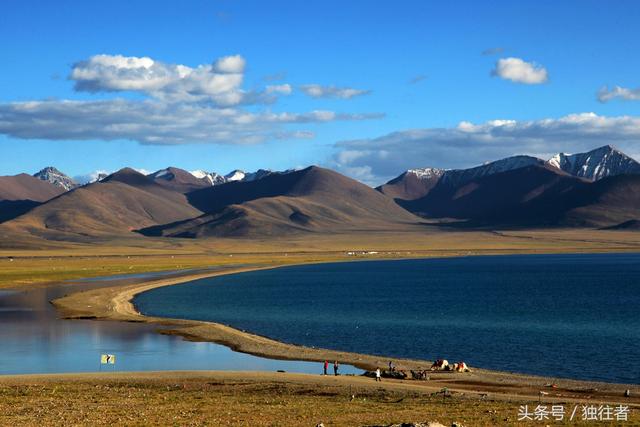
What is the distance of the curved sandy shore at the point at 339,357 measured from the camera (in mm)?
46688

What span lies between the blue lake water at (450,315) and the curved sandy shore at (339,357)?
355 centimetres

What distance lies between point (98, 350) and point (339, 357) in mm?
19109

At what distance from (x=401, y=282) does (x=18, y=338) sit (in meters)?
97.0

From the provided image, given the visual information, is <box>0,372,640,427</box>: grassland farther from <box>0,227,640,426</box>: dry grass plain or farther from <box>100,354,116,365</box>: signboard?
<box>100,354,116,365</box>: signboard

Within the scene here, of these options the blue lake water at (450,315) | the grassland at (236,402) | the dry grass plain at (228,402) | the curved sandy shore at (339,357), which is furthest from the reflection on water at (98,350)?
the blue lake water at (450,315)

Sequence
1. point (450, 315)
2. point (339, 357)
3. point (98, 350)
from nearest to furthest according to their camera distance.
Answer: point (339, 357), point (98, 350), point (450, 315)

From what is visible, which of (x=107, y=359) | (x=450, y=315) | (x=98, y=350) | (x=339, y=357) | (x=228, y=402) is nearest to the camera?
(x=228, y=402)

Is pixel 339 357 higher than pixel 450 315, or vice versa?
pixel 339 357

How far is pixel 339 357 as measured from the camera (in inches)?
2448

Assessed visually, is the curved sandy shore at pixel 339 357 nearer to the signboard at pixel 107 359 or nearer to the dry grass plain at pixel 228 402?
the dry grass plain at pixel 228 402

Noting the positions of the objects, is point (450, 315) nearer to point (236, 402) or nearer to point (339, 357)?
point (339, 357)

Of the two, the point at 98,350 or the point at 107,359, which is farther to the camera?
the point at 98,350

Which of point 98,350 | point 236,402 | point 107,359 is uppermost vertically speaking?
point 236,402

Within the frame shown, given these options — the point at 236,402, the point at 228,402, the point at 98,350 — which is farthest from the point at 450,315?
the point at 228,402
